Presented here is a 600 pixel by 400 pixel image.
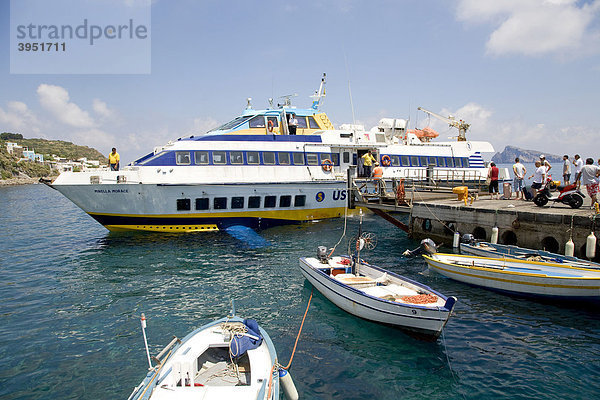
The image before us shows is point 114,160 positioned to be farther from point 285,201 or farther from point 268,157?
point 285,201

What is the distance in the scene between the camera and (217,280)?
48.9 feet

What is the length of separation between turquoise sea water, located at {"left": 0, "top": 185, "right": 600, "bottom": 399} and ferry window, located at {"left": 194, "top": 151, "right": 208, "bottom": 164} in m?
6.34

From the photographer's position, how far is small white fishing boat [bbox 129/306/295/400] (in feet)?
20.8

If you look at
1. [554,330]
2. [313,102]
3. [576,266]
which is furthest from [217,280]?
[313,102]

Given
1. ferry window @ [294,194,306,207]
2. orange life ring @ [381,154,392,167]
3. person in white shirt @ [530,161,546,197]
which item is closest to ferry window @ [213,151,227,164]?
ferry window @ [294,194,306,207]

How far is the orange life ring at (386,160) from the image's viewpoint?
28547 millimetres

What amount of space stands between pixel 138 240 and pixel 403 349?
54.5 feet

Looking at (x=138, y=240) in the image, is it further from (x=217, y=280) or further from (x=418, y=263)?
(x=418, y=263)

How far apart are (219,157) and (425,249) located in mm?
13584

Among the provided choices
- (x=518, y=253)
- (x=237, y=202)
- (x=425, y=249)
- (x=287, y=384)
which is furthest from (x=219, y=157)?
(x=287, y=384)

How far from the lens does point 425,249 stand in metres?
15.3

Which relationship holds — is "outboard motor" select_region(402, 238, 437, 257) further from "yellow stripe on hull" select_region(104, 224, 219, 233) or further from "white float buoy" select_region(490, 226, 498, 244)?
"yellow stripe on hull" select_region(104, 224, 219, 233)

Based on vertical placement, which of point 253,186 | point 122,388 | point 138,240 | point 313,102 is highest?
point 313,102

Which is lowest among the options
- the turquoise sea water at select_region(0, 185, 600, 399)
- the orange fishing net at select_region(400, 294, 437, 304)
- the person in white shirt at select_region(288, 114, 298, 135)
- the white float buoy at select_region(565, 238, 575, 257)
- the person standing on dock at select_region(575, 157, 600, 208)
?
the turquoise sea water at select_region(0, 185, 600, 399)
